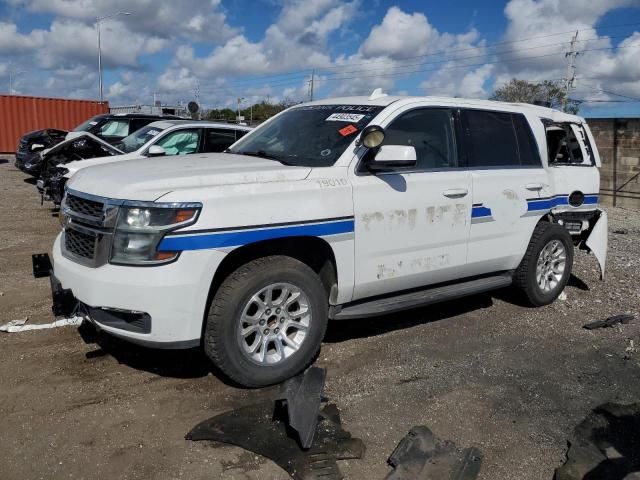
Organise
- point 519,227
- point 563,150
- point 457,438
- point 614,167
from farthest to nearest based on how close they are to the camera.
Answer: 1. point 614,167
2. point 563,150
3. point 519,227
4. point 457,438

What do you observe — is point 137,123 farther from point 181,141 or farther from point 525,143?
point 525,143

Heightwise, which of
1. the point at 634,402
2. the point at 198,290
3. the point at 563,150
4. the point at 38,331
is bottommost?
the point at 634,402

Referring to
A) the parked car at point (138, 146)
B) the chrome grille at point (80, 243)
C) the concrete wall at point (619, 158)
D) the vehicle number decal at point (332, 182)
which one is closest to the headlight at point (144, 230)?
the chrome grille at point (80, 243)

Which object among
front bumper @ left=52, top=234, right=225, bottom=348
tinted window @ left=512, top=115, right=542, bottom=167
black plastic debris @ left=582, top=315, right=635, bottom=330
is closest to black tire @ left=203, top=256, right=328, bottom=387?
front bumper @ left=52, top=234, right=225, bottom=348

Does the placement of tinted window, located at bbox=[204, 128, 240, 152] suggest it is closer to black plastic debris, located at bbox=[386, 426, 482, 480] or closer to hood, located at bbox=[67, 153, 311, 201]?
hood, located at bbox=[67, 153, 311, 201]

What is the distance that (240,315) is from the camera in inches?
143

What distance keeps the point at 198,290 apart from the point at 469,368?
223cm

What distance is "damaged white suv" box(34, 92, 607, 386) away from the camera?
11.3 ft

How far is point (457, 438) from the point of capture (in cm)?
345

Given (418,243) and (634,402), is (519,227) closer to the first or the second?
(418,243)

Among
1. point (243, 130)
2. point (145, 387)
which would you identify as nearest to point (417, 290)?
point (145, 387)

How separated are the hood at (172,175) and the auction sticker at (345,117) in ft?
2.25

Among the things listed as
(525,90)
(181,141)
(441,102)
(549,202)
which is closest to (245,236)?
(441,102)

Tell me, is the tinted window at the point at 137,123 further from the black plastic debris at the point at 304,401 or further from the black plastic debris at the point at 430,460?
the black plastic debris at the point at 430,460
